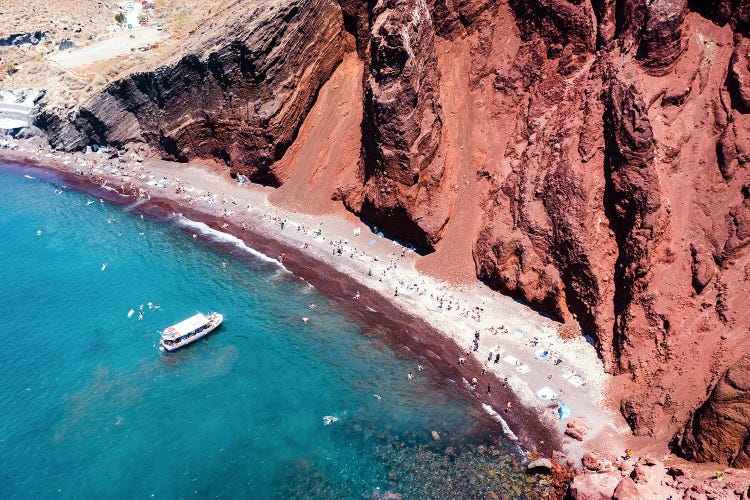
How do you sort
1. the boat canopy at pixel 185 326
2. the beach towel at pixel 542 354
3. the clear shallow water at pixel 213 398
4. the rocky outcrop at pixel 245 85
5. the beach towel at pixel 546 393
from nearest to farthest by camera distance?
1. the clear shallow water at pixel 213 398
2. the beach towel at pixel 546 393
3. the beach towel at pixel 542 354
4. the boat canopy at pixel 185 326
5. the rocky outcrop at pixel 245 85

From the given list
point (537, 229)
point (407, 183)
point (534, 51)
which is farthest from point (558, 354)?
point (534, 51)

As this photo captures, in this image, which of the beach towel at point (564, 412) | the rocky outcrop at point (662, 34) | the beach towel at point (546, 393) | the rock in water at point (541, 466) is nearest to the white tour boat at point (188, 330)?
the beach towel at point (546, 393)

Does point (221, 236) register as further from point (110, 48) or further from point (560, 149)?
point (110, 48)

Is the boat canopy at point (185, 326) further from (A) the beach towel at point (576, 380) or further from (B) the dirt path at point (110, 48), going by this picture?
(B) the dirt path at point (110, 48)

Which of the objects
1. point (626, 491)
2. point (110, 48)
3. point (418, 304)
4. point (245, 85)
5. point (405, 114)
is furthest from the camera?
point (110, 48)

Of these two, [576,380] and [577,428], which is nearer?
[577,428]

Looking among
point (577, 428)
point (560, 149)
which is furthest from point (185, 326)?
point (560, 149)
